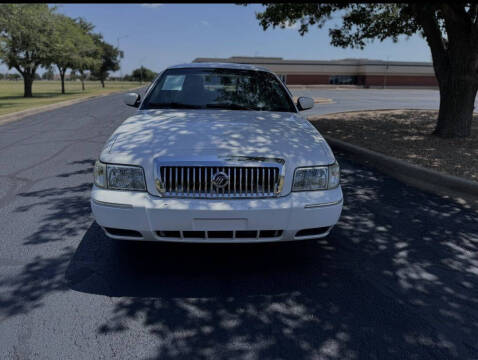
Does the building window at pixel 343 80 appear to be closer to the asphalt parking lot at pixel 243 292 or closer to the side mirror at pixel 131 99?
the side mirror at pixel 131 99

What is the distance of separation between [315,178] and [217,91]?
77.8 inches

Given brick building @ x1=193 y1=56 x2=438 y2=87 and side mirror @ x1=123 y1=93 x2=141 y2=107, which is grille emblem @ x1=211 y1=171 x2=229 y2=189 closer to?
side mirror @ x1=123 y1=93 x2=141 y2=107

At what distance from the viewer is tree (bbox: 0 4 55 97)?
91.8ft

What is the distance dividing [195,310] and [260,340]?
0.56 m

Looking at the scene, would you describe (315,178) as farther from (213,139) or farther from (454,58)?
(454,58)

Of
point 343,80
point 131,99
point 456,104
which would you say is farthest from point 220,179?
point 343,80

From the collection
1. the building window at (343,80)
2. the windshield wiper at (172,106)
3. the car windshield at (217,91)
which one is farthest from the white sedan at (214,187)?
the building window at (343,80)

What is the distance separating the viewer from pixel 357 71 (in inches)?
2613

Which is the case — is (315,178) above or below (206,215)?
above

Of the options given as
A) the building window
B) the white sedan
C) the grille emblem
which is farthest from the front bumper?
the building window

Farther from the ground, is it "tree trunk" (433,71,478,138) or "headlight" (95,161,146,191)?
"tree trunk" (433,71,478,138)

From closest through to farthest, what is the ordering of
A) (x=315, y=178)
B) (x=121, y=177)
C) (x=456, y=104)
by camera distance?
(x=121, y=177) → (x=315, y=178) → (x=456, y=104)

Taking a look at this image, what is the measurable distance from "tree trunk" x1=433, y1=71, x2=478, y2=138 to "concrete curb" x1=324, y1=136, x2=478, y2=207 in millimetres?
A: 2332

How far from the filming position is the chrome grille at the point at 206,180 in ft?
10.5
